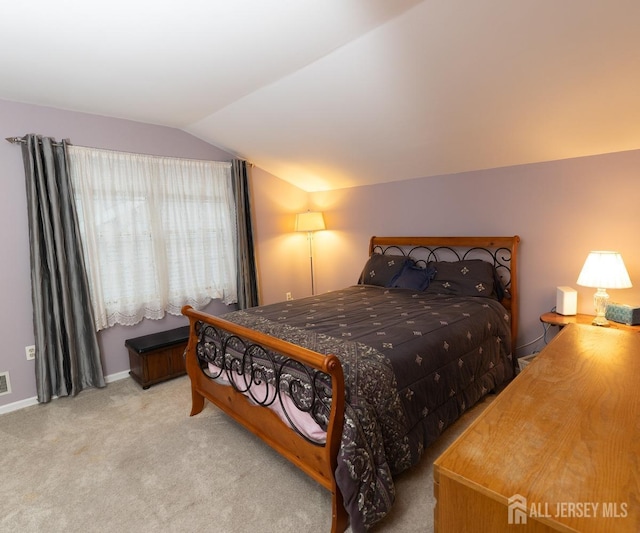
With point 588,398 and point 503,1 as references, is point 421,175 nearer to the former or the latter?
point 503,1

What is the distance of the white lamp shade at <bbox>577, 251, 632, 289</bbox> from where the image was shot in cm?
233

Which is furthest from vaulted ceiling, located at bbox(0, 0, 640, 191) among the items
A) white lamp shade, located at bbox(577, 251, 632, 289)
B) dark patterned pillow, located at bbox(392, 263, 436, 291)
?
dark patterned pillow, located at bbox(392, 263, 436, 291)

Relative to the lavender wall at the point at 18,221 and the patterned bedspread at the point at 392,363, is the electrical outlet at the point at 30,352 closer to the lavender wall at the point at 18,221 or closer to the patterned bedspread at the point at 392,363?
the lavender wall at the point at 18,221

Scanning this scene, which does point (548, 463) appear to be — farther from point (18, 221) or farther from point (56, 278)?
point (18, 221)

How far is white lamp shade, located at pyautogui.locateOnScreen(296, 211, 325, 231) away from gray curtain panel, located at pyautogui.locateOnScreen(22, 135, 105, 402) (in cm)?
234

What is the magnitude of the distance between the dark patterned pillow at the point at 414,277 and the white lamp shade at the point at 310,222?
4.30ft

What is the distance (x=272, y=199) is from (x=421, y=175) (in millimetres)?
1838

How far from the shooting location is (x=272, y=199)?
451 cm

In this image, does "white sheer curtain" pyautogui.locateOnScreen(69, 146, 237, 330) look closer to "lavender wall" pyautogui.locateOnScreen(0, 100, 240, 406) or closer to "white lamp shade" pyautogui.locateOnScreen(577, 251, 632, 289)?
"lavender wall" pyautogui.locateOnScreen(0, 100, 240, 406)

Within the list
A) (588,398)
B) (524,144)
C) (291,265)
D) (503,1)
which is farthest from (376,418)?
(291,265)

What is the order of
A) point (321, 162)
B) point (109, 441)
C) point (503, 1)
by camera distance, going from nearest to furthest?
point (503, 1)
point (109, 441)
point (321, 162)

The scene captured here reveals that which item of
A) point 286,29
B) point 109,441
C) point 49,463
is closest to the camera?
point 286,29

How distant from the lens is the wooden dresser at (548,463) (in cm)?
80

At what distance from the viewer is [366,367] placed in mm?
1756
